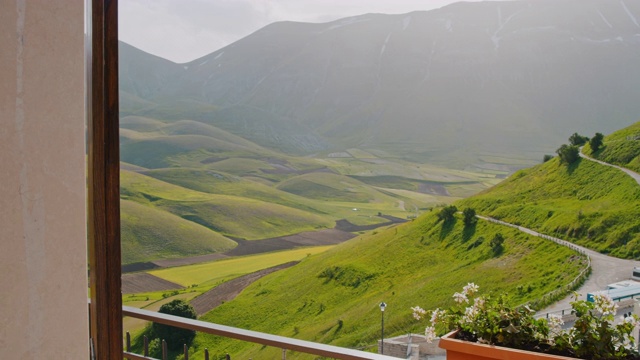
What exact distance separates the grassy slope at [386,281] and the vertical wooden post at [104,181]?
2466 centimetres

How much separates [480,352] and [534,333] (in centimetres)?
19

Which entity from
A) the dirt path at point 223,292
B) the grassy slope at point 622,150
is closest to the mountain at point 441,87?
the grassy slope at point 622,150

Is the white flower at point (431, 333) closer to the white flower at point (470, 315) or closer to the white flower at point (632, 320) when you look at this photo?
the white flower at point (470, 315)

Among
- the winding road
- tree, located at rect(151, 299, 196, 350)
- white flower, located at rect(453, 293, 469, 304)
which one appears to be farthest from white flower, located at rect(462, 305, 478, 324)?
the winding road

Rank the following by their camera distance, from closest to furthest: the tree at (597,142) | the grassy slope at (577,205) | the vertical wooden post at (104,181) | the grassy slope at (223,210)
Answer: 1. the vertical wooden post at (104,181)
2. the grassy slope at (577,205)
3. the tree at (597,142)
4. the grassy slope at (223,210)

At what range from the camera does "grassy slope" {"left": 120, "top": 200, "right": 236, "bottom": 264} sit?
4300cm

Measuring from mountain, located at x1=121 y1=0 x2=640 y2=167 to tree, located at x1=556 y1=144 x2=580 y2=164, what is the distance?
52025 millimetres

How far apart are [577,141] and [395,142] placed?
6037cm

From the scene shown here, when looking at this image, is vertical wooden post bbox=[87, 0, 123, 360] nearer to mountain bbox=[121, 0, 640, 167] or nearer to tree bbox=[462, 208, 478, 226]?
tree bbox=[462, 208, 478, 226]

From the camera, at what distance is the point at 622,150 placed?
36656 millimetres

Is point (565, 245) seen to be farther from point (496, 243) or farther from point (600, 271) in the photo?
point (496, 243)

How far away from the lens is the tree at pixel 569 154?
127 ft

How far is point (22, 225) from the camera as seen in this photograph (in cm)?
75

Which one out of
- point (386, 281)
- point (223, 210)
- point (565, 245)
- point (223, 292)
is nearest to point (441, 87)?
point (223, 210)
